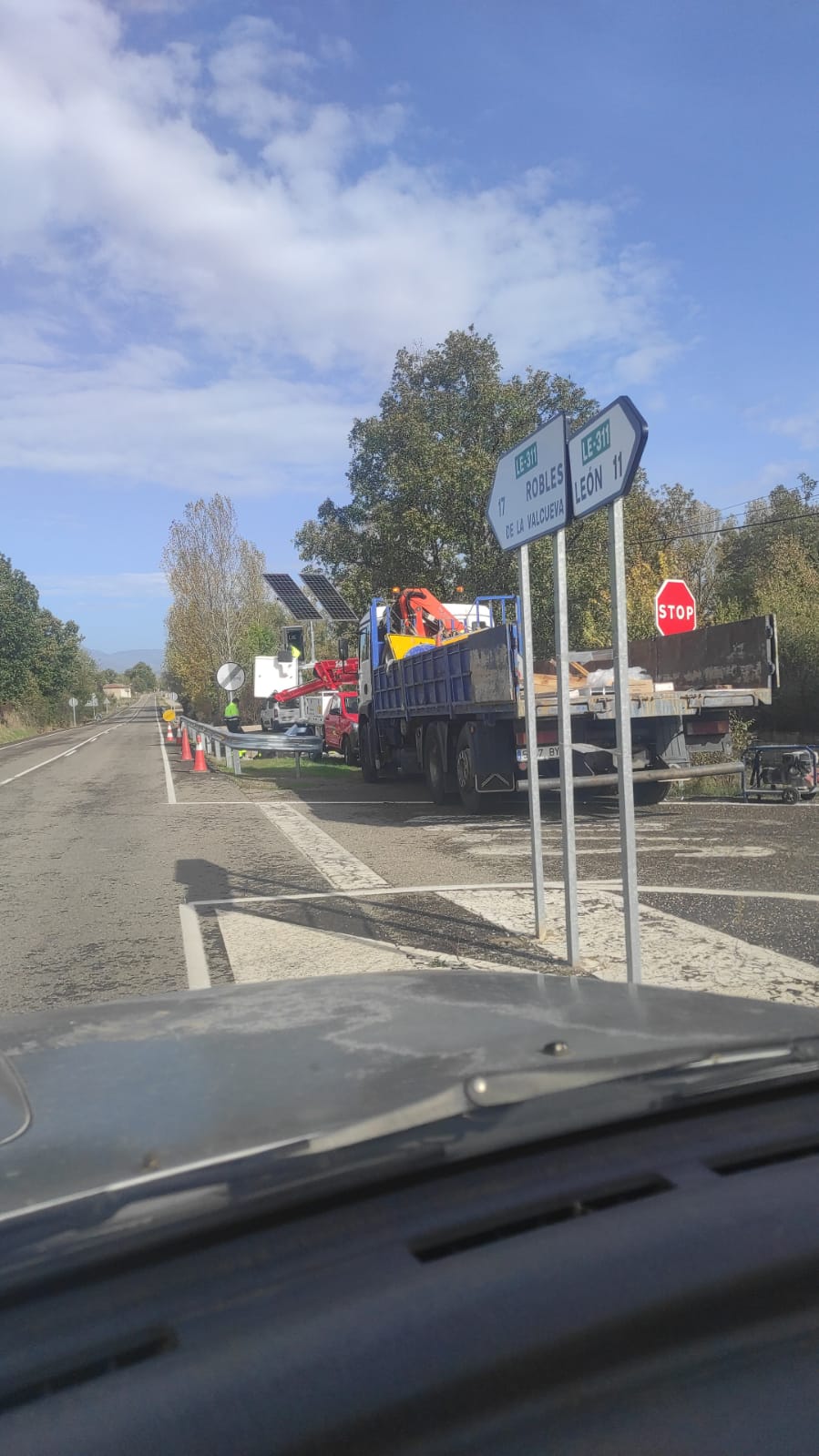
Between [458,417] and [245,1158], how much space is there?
2698 cm

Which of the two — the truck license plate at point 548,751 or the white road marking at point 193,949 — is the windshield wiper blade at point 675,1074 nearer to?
the white road marking at point 193,949

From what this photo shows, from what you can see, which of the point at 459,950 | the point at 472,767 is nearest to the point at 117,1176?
the point at 459,950

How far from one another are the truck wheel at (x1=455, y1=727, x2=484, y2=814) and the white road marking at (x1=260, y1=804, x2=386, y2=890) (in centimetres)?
185

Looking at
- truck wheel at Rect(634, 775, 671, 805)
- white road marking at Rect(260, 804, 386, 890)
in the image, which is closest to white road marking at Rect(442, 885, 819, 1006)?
white road marking at Rect(260, 804, 386, 890)

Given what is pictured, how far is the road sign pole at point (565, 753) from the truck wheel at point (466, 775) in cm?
614

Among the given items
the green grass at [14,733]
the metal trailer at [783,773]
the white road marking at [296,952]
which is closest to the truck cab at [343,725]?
the metal trailer at [783,773]

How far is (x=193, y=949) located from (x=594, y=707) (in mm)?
5197

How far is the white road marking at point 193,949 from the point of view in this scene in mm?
5652

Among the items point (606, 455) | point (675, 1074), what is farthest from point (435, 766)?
point (675, 1074)

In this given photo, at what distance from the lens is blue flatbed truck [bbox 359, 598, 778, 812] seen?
406 inches

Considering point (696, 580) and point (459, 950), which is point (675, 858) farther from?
point (696, 580)

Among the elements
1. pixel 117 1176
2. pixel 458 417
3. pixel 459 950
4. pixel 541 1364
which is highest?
pixel 458 417

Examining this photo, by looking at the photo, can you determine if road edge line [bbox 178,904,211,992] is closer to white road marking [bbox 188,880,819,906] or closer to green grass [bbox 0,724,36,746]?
white road marking [bbox 188,880,819,906]

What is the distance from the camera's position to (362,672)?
17.7 meters
